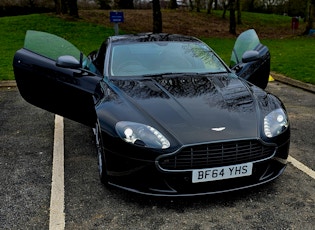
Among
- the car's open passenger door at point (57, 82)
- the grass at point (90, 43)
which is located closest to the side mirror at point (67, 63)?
the car's open passenger door at point (57, 82)

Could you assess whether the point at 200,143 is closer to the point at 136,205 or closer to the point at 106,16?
the point at 136,205

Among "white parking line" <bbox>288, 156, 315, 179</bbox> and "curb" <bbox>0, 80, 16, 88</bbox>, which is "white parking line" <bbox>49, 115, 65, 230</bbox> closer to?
"white parking line" <bbox>288, 156, 315, 179</bbox>

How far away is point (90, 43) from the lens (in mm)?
15766

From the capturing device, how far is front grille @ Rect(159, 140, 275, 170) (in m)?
2.96

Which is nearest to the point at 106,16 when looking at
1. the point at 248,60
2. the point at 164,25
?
the point at 164,25

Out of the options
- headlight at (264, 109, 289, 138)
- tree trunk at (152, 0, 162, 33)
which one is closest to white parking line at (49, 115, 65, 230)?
headlight at (264, 109, 289, 138)

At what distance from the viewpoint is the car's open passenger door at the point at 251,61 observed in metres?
4.76

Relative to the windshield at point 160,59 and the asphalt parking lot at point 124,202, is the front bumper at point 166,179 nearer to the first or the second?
the asphalt parking lot at point 124,202

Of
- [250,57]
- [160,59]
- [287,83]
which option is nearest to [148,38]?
[160,59]

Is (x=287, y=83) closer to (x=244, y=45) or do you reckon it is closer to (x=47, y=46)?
(x=244, y=45)

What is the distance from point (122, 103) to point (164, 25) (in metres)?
19.0

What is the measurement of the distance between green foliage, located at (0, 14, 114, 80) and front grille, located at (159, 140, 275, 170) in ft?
38.1

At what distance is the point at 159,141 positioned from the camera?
3000mm

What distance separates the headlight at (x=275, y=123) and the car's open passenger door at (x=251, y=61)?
1.36 meters
